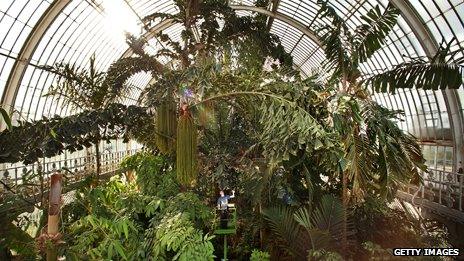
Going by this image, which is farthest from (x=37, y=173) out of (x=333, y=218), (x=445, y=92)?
(x=445, y=92)

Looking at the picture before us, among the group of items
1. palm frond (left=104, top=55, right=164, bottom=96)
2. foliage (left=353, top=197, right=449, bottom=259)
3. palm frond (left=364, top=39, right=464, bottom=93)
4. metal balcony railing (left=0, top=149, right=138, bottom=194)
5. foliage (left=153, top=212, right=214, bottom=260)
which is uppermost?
palm frond (left=104, top=55, right=164, bottom=96)

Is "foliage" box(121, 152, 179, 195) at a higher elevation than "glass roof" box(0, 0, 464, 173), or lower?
lower

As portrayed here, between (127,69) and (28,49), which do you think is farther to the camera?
(28,49)

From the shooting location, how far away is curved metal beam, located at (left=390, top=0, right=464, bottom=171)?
44.5 ft

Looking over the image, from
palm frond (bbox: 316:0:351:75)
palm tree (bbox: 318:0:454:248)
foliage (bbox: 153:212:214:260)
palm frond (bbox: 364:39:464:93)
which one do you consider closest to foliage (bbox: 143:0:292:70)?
palm frond (bbox: 316:0:351:75)

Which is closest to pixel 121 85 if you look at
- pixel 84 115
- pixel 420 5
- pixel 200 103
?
pixel 84 115

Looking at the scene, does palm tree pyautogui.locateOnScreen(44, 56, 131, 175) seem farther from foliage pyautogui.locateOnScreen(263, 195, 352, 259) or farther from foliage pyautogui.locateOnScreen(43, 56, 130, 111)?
foliage pyautogui.locateOnScreen(263, 195, 352, 259)

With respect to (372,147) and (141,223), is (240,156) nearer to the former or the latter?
(141,223)

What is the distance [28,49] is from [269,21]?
1171 cm

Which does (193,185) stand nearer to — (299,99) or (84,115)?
(84,115)

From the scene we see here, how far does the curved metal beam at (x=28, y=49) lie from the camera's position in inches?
540

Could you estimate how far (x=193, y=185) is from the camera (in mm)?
8445

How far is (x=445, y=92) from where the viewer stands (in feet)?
44.5

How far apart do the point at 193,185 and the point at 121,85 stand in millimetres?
2872
